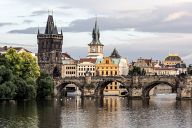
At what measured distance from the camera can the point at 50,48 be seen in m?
160

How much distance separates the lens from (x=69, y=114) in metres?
76.1

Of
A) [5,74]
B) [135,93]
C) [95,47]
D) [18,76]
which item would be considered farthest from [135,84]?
[95,47]

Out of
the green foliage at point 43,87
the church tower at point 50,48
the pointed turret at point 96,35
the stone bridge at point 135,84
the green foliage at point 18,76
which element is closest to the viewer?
the green foliage at point 18,76

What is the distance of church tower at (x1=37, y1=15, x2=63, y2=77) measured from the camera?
522 feet

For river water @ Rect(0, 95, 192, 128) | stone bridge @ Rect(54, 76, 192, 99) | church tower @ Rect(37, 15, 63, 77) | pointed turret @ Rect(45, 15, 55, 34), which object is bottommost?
river water @ Rect(0, 95, 192, 128)

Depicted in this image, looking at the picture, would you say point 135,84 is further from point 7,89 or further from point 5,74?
point 7,89

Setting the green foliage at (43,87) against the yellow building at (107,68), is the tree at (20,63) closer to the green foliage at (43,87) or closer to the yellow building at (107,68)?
the green foliage at (43,87)

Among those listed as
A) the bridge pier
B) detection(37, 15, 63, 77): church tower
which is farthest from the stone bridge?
detection(37, 15, 63, 77): church tower

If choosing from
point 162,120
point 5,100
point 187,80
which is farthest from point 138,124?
point 187,80

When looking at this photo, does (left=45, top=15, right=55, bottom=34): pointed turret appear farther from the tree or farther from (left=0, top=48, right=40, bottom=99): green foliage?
the tree

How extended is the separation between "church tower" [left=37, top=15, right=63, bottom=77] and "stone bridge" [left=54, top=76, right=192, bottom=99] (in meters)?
32.9

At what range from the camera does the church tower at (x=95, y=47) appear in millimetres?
185413

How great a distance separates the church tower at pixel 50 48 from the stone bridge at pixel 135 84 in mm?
32858

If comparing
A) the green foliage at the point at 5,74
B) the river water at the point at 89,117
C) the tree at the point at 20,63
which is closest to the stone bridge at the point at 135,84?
the tree at the point at 20,63
